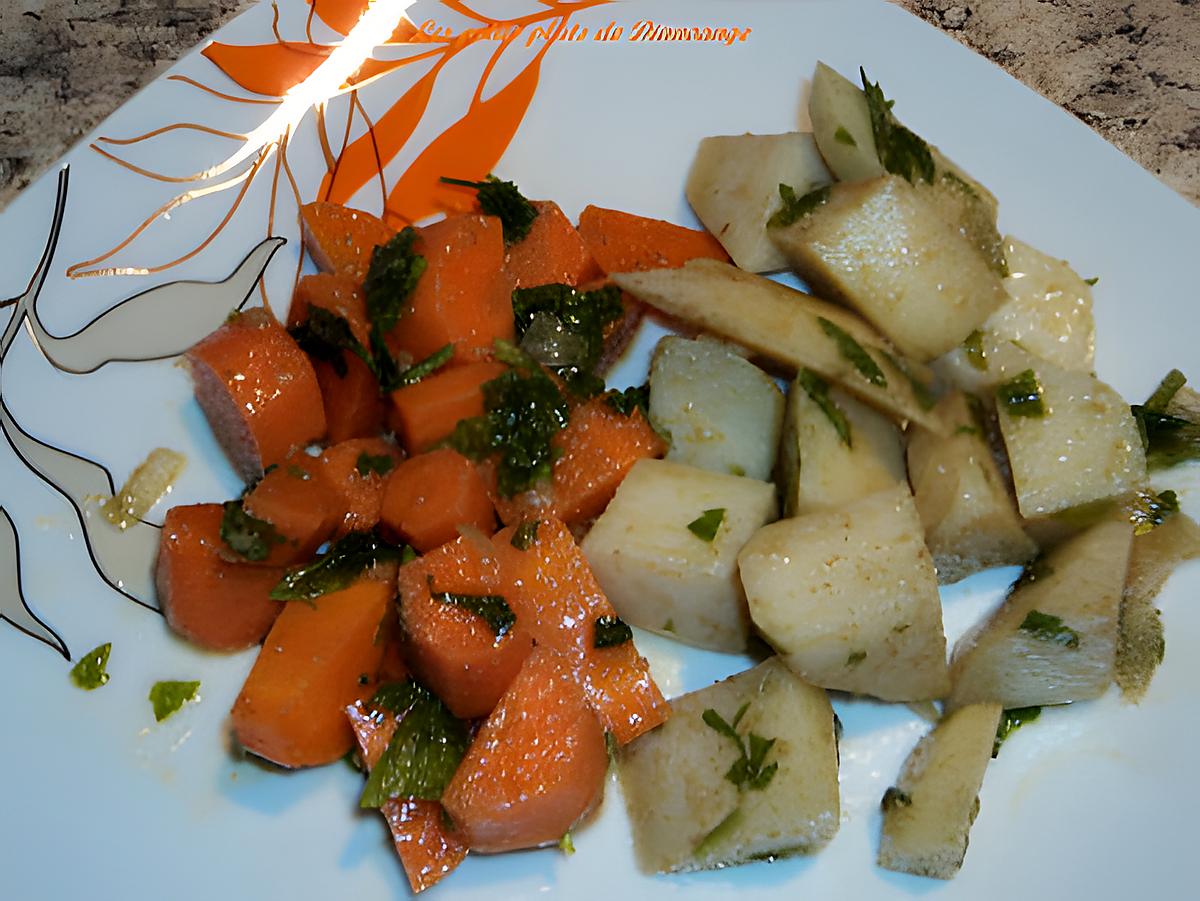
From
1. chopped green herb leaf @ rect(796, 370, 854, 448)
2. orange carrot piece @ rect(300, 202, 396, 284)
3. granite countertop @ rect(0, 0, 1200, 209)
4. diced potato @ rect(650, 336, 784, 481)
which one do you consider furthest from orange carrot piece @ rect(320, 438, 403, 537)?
granite countertop @ rect(0, 0, 1200, 209)

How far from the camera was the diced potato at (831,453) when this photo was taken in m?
1.50

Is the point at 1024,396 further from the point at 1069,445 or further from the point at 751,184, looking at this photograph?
the point at 751,184

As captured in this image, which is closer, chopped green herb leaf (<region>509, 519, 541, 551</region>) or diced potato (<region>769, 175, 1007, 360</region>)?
chopped green herb leaf (<region>509, 519, 541, 551</region>)

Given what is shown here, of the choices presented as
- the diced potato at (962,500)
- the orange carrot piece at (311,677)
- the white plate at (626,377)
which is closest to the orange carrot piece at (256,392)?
the white plate at (626,377)

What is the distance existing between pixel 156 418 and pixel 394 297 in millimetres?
447

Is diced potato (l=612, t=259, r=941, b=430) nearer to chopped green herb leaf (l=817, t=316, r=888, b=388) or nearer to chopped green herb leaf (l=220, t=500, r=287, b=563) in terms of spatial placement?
chopped green herb leaf (l=817, t=316, r=888, b=388)

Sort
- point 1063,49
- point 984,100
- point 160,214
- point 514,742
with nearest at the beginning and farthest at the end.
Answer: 1. point 514,742
2. point 160,214
3. point 984,100
4. point 1063,49

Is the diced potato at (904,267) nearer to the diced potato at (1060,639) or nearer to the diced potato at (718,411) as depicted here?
the diced potato at (718,411)

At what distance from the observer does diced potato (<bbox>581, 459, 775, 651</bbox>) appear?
144 cm

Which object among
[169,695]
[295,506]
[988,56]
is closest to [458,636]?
Result: [295,506]

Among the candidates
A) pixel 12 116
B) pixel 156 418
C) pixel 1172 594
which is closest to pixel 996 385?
pixel 1172 594

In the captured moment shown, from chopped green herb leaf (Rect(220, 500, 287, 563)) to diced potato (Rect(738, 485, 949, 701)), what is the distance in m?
0.70

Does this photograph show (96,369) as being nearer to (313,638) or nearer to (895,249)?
(313,638)

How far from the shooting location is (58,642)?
1.40m
